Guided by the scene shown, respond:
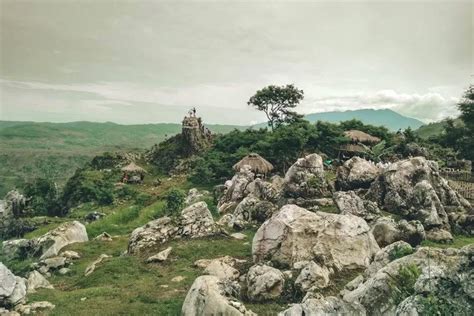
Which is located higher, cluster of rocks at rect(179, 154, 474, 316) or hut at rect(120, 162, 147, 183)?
cluster of rocks at rect(179, 154, 474, 316)

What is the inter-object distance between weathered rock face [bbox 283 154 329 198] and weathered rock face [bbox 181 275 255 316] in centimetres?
1872

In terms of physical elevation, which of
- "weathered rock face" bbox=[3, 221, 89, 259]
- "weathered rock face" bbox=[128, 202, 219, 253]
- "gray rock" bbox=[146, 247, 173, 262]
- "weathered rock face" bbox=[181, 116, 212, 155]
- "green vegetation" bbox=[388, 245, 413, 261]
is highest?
"weathered rock face" bbox=[181, 116, 212, 155]

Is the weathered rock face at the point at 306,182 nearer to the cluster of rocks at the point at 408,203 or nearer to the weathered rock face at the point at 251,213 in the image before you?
the weathered rock face at the point at 251,213

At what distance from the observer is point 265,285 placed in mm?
18266

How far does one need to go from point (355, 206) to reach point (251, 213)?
8812 millimetres

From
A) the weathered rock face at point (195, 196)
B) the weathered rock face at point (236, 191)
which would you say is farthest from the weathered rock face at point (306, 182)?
the weathered rock face at point (195, 196)

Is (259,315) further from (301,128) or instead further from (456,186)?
(301,128)

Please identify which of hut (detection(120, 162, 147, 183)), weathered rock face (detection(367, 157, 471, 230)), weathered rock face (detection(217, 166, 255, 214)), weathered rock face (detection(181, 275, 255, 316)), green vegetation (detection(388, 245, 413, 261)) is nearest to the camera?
weathered rock face (detection(181, 275, 255, 316))

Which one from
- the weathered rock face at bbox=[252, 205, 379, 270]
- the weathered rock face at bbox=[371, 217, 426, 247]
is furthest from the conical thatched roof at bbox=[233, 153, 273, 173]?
the weathered rock face at bbox=[252, 205, 379, 270]

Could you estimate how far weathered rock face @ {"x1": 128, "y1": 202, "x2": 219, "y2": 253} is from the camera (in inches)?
1142

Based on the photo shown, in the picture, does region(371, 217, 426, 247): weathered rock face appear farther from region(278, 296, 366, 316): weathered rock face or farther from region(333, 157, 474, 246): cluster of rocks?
region(278, 296, 366, 316): weathered rock face

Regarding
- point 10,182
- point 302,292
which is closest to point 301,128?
point 302,292

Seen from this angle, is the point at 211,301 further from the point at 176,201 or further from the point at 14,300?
the point at 176,201

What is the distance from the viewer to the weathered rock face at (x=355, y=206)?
29.7 metres
